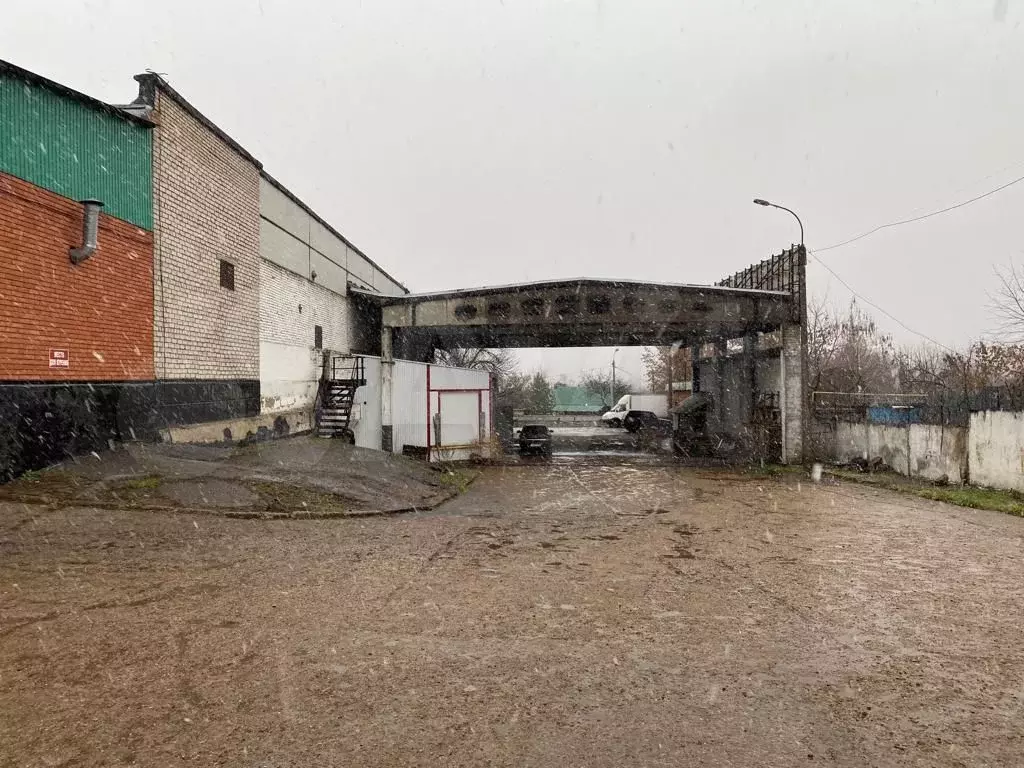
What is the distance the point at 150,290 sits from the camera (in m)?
13.3

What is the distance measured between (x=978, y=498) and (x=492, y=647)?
45.0 ft

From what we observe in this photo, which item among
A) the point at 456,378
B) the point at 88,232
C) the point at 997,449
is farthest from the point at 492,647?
the point at 456,378

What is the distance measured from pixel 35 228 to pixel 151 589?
24.1 feet

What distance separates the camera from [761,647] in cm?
502

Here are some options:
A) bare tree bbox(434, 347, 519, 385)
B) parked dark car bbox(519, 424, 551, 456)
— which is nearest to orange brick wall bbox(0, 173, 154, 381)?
parked dark car bbox(519, 424, 551, 456)

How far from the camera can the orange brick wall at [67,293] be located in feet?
32.9

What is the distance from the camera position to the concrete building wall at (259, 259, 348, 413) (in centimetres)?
1803

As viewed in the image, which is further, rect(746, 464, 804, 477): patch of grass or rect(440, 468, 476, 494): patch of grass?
rect(746, 464, 804, 477): patch of grass

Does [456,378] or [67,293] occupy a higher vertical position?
[67,293]

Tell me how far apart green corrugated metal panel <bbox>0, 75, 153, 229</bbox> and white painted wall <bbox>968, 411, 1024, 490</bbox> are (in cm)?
1862

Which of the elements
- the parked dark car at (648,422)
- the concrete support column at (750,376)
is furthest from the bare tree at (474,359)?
the concrete support column at (750,376)

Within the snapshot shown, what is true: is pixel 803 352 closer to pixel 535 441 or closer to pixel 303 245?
pixel 535 441

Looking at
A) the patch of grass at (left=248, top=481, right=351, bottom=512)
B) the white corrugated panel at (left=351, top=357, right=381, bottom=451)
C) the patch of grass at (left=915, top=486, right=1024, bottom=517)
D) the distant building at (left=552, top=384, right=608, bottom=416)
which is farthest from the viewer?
the distant building at (left=552, top=384, right=608, bottom=416)

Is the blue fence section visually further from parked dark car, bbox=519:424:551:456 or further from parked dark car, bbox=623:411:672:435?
parked dark car, bbox=623:411:672:435
